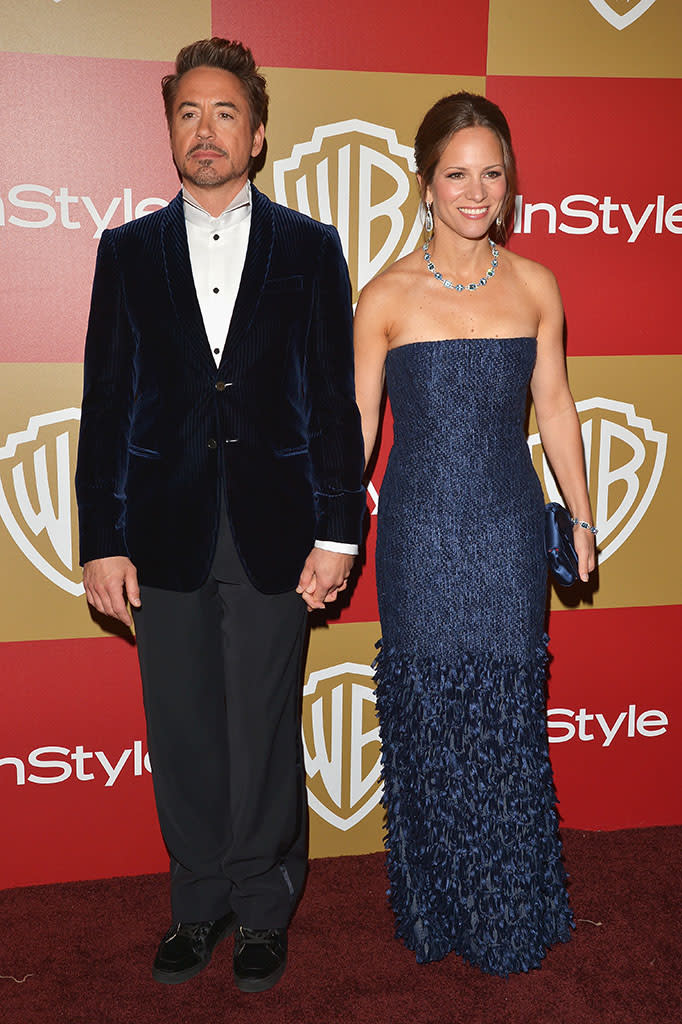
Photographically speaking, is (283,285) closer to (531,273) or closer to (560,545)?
(531,273)

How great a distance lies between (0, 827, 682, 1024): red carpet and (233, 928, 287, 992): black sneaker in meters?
0.03

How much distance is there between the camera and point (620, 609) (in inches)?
109

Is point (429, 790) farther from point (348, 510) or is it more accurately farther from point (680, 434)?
point (680, 434)

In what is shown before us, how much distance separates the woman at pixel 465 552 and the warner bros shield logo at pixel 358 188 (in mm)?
303

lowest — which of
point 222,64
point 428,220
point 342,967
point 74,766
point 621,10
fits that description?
point 342,967

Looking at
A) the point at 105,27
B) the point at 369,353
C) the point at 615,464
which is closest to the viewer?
the point at 369,353

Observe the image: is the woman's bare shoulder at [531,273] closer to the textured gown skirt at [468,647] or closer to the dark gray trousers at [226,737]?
the textured gown skirt at [468,647]

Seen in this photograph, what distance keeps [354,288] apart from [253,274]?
535 millimetres

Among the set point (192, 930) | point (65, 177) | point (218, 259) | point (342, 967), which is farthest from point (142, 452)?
point (342, 967)

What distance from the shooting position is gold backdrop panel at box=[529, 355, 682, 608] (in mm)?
2643

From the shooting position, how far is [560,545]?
2.20m

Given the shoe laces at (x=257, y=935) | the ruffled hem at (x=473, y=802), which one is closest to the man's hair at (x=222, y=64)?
the ruffled hem at (x=473, y=802)

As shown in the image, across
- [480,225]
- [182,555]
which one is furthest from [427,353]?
[182,555]

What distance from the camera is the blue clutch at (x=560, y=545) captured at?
219cm
